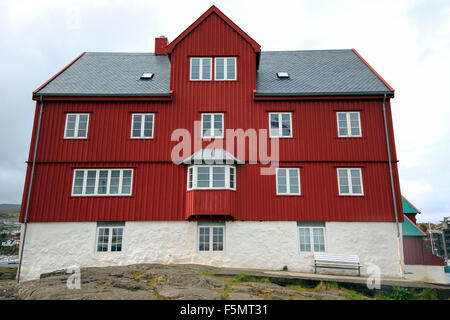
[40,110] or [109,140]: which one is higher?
[40,110]

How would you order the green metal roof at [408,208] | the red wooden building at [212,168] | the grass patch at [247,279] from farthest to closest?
the green metal roof at [408,208], the red wooden building at [212,168], the grass patch at [247,279]

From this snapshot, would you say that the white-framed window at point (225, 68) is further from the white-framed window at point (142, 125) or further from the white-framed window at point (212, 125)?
the white-framed window at point (142, 125)

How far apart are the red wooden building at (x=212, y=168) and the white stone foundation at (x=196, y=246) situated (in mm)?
52

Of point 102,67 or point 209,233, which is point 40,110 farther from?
point 209,233

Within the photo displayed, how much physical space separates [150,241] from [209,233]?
3080mm

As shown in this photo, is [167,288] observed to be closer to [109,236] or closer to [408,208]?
[109,236]

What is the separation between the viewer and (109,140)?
59.7 ft

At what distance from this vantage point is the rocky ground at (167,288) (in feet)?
33.5

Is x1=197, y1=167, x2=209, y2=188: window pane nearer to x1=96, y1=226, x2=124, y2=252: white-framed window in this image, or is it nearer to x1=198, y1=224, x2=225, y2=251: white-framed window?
x1=198, y1=224, x2=225, y2=251: white-framed window

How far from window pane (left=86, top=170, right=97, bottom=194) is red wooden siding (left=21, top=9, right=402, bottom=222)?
0.45 metres

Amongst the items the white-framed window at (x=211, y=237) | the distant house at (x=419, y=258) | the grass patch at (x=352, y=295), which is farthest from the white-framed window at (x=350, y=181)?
the distant house at (x=419, y=258)

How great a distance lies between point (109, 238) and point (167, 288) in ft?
23.5

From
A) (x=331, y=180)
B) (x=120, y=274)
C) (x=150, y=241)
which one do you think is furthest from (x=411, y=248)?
(x=120, y=274)
